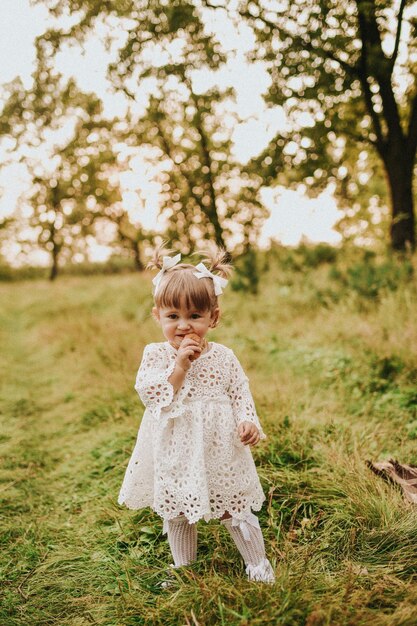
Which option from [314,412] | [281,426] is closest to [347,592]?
[281,426]

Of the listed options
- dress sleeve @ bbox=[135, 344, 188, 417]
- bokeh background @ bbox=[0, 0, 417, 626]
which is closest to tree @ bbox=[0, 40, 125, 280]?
bokeh background @ bbox=[0, 0, 417, 626]

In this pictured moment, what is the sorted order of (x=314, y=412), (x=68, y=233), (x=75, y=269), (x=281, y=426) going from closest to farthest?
(x=281, y=426)
(x=314, y=412)
(x=68, y=233)
(x=75, y=269)

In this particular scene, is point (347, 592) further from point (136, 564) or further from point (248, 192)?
point (248, 192)

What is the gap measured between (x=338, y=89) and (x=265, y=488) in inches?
275

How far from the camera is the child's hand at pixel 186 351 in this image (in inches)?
89.7

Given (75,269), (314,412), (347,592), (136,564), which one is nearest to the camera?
(347,592)

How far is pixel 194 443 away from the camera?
7.50 ft

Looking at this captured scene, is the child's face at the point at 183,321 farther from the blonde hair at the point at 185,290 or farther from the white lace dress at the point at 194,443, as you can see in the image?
the white lace dress at the point at 194,443

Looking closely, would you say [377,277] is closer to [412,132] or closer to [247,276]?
[247,276]

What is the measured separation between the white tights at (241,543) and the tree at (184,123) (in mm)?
7245

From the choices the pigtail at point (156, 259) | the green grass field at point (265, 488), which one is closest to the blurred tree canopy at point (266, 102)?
the green grass field at point (265, 488)

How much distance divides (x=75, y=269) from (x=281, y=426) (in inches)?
1398

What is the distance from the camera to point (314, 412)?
169 inches

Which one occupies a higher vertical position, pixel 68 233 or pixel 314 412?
pixel 68 233
